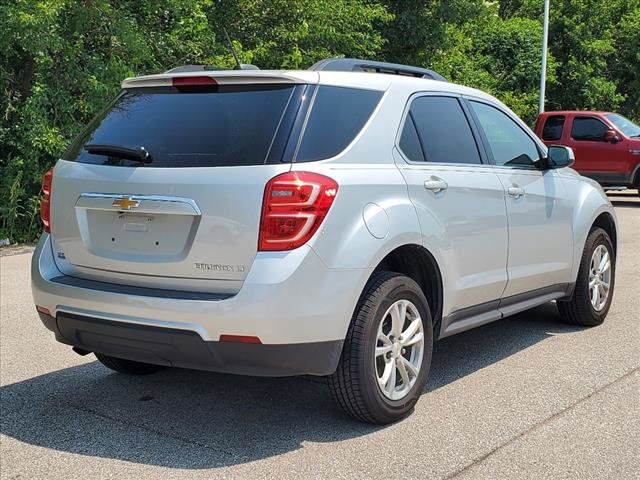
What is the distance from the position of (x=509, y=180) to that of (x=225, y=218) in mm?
2202

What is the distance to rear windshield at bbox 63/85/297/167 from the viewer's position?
12.3 ft

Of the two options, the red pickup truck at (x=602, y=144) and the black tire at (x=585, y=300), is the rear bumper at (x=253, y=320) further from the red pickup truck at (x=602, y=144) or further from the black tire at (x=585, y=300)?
the red pickup truck at (x=602, y=144)

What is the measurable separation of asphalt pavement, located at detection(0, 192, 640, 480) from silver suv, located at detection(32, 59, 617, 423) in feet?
1.08

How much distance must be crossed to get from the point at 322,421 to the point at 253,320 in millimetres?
929

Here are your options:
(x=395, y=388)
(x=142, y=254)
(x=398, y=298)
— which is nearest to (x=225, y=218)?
(x=142, y=254)

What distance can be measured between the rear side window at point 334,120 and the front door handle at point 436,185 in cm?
50

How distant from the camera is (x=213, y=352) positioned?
3.61m

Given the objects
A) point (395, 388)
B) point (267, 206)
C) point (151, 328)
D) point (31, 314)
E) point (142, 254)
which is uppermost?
point (267, 206)

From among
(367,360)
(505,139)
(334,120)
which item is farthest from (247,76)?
(505,139)

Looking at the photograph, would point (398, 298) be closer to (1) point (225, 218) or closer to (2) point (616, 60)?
(1) point (225, 218)

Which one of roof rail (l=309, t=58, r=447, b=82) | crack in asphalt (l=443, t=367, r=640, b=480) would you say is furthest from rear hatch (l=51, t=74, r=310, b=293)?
crack in asphalt (l=443, t=367, r=640, b=480)

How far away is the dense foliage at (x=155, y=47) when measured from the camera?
35.9 feet

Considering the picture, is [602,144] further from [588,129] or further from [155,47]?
[155,47]

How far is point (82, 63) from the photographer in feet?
38.4
